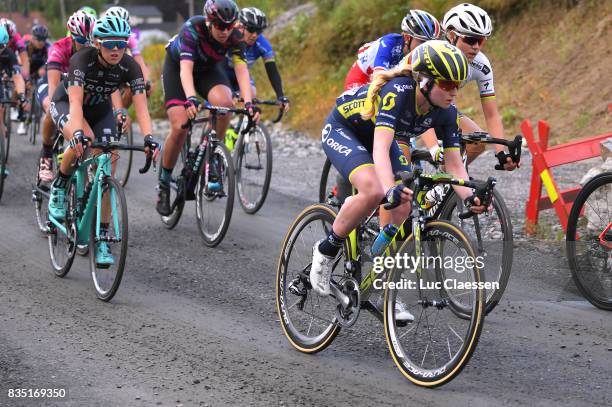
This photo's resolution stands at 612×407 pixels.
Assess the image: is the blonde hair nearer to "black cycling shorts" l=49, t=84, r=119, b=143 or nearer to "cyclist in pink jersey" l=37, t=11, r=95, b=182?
"black cycling shorts" l=49, t=84, r=119, b=143

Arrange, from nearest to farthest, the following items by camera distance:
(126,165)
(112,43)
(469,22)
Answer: (469,22), (112,43), (126,165)

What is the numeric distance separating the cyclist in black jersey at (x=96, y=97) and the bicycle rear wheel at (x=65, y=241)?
173 millimetres

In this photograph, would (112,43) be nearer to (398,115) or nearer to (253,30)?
(398,115)

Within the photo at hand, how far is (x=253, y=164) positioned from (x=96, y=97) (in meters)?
3.17

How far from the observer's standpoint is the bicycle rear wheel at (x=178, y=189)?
33.5ft

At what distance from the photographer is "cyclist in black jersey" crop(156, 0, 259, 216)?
9.80 meters

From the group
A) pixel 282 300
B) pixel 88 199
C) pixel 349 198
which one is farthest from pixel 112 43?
pixel 349 198

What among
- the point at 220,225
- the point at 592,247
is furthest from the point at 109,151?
the point at 592,247

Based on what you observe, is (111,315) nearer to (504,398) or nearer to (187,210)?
(504,398)

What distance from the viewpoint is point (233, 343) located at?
6660mm

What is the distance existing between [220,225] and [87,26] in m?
2.51

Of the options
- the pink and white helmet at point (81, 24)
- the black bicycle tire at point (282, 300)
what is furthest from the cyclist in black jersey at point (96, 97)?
the black bicycle tire at point (282, 300)

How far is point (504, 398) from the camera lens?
17.7 feet

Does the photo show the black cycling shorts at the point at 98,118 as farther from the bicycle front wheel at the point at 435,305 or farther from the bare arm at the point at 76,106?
the bicycle front wheel at the point at 435,305
